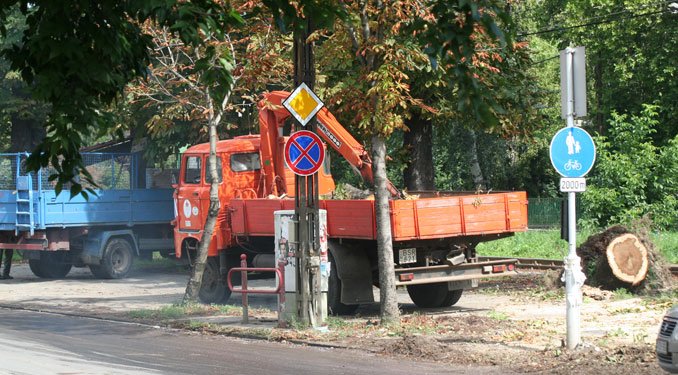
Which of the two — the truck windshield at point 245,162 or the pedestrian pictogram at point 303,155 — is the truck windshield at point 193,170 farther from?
the pedestrian pictogram at point 303,155

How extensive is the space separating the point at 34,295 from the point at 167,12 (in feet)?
54.2

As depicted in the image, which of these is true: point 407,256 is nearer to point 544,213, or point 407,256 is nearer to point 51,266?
point 51,266

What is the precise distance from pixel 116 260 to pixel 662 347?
18323 mm

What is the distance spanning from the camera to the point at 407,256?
15305 millimetres

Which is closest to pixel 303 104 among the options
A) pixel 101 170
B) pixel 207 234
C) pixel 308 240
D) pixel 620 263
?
pixel 308 240

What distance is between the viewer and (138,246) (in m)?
25.4

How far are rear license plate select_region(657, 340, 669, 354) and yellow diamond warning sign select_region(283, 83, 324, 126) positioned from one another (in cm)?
624

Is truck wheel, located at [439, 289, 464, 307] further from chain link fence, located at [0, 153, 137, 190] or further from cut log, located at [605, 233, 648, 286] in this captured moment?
chain link fence, located at [0, 153, 137, 190]

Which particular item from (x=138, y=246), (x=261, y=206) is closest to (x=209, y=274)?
(x=261, y=206)

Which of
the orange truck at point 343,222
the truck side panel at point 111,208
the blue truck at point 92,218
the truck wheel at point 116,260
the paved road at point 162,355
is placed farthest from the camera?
the truck wheel at point 116,260

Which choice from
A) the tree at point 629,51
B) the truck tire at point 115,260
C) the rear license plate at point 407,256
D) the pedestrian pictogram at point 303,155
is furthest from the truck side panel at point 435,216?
the tree at point 629,51

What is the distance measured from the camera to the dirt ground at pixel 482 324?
10945mm

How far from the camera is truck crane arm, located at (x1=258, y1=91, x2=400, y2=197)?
1709 cm

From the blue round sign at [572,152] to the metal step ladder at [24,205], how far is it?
15.0m
